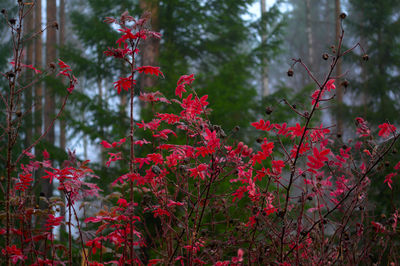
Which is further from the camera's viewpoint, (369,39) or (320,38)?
(320,38)

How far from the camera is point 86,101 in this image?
19.9ft

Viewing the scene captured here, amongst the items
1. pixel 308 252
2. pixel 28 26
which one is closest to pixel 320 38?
pixel 28 26

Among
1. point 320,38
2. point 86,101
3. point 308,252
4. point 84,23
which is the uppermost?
point 320,38

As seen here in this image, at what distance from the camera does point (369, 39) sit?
22.4ft

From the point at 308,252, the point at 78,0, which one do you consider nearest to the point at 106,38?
the point at 308,252

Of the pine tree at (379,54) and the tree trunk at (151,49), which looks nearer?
the tree trunk at (151,49)

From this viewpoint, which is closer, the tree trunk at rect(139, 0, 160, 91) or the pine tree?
the tree trunk at rect(139, 0, 160, 91)

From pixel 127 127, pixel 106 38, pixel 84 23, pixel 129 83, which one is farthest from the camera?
pixel 84 23

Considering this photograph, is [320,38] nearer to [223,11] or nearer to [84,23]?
[223,11]

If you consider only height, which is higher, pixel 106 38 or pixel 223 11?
pixel 223 11

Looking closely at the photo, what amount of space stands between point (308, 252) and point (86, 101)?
191 inches

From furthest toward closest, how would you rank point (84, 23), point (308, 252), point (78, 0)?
point (78, 0) → point (84, 23) → point (308, 252)

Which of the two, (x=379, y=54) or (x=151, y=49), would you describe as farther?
(x=379, y=54)

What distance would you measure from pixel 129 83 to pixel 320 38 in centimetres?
1766
